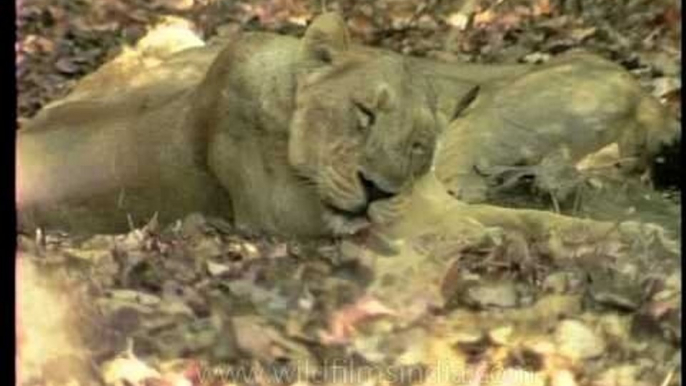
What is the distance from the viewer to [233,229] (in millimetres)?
4523

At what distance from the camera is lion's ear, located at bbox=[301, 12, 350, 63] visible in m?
4.52

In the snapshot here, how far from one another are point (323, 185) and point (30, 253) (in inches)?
25.3

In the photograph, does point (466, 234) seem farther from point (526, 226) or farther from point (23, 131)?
point (23, 131)

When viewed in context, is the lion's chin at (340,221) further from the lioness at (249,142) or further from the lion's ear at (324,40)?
the lion's ear at (324,40)

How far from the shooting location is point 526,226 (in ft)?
14.7

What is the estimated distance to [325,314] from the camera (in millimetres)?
4430

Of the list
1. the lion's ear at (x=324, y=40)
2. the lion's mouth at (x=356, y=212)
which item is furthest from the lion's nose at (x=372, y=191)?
the lion's ear at (x=324, y=40)

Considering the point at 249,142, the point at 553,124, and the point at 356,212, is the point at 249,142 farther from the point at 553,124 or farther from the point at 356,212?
the point at 553,124

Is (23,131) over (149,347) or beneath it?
over

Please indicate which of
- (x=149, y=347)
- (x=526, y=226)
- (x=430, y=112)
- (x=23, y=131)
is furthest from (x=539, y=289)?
(x=23, y=131)

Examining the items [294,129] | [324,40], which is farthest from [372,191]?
[324,40]

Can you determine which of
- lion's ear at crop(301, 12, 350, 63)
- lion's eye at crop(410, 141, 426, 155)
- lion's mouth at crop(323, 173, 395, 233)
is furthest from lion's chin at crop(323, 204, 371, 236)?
lion's ear at crop(301, 12, 350, 63)

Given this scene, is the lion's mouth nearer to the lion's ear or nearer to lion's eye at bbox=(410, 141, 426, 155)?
lion's eye at bbox=(410, 141, 426, 155)

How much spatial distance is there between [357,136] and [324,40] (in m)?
0.23
